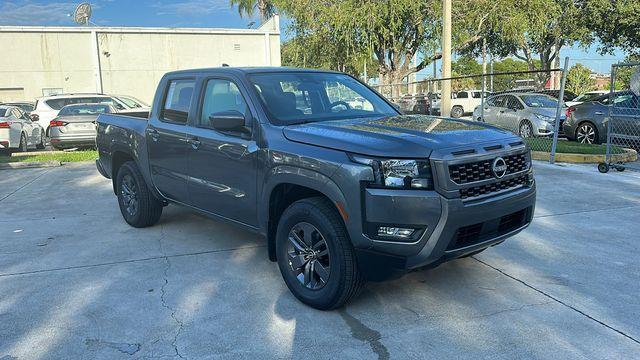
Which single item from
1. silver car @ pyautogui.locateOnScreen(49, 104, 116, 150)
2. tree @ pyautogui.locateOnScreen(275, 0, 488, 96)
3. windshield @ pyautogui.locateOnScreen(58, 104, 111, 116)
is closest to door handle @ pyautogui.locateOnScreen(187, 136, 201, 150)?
silver car @ pyautogui.locateOnScreen(49, 104, 116, 150)

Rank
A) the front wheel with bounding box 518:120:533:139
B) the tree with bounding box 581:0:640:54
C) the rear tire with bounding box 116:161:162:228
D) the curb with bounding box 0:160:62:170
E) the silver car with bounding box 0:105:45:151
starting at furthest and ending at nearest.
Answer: the tree with bounding box 581:0:640:54
the front wheel with bounding box 518:120:533:139
the silver car with bounding box 0:105:45:151
the curb with bounding box 0:160:62:170
the rear tire with bounding box 116:161:162:228

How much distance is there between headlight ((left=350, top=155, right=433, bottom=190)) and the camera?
3.38 metres

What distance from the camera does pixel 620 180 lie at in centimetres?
837

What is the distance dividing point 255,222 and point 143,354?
56.2 inches

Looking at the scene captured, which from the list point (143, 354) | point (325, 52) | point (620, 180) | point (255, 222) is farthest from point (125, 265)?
point (325, 52)

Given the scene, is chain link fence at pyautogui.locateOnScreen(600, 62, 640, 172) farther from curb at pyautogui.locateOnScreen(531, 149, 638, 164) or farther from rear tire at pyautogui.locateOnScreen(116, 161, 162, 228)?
rear tire at pyautogui.locateOnScreen(116, 161, 162, 228)

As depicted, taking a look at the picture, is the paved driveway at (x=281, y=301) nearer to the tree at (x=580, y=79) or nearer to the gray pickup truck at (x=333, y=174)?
the gray pickup truck at (x=333, y=174)

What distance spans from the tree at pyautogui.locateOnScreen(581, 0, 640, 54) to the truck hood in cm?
2670

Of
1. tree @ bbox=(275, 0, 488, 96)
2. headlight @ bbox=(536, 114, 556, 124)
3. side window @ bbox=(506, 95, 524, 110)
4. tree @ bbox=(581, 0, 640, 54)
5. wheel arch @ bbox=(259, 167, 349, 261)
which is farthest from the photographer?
tree @ bbox=(581, 0, 640, 54)

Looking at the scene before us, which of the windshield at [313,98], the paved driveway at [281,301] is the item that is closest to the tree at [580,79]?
the paved driveway at [281,301]

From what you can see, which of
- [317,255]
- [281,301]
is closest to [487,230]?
[317,255]

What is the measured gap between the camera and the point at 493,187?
372cm

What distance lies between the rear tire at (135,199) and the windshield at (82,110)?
866cm

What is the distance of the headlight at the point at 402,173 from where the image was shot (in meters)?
3.38
